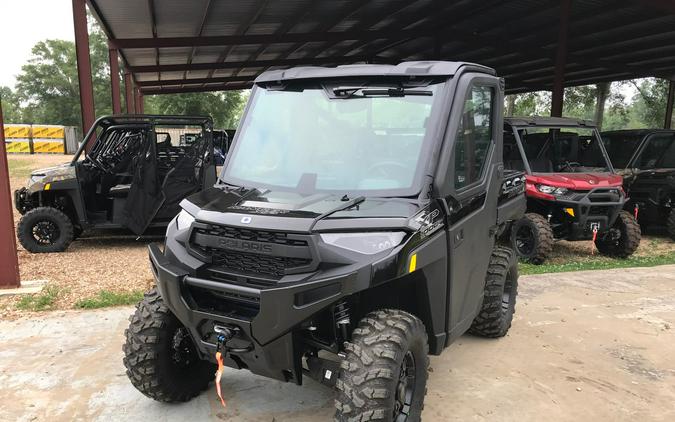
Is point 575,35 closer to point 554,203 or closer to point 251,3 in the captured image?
point 251,3

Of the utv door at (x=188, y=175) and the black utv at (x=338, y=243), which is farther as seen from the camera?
the utv door at (x=188, y=175)

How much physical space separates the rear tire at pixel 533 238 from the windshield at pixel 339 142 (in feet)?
16.8

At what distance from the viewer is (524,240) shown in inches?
322

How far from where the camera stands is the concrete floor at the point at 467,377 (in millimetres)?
3318

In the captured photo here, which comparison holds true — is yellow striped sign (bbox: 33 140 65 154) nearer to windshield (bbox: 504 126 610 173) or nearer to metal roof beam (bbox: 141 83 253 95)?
metal roof beam (bbox: 141 83 253 95)

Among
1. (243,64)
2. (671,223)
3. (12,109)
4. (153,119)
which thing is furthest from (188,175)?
(12,109)

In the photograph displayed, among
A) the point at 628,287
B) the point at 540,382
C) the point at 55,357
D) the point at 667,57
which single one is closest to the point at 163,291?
the point at 55,357

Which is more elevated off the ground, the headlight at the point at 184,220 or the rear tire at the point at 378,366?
the headlight at the point at 184,220

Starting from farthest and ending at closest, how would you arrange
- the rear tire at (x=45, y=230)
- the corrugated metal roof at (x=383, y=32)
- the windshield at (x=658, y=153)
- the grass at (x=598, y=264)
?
the corrugated metal roof at (x=383, y=32)
the windshield at (x=658, y=153)
the rear tire at (x=45, y=230)
the grass at (x=598, y=264)

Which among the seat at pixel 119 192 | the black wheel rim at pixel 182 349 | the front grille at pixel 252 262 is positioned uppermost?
the front grille at pixel 252 262

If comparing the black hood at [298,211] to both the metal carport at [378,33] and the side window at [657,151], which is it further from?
the metal carport at [378,33]

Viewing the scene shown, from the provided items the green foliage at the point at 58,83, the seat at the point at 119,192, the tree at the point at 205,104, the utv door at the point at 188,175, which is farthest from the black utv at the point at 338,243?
the green foliage at the point at 58,83

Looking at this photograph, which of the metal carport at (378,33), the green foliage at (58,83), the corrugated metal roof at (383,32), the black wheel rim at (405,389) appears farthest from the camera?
the green foliage at (58,83)

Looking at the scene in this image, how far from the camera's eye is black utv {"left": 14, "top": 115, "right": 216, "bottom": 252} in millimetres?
8023
